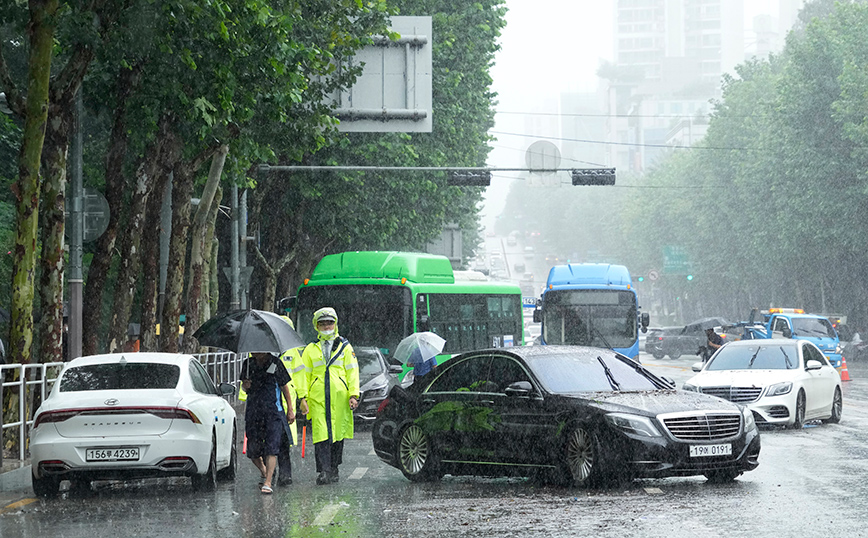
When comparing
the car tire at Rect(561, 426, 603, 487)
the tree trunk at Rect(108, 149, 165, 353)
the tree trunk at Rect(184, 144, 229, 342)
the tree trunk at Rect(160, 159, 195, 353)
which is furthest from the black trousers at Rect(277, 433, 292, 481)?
the tree trunk at Rect(184, 144, 229, 342)

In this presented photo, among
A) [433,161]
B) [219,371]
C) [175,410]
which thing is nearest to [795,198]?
[433,161]

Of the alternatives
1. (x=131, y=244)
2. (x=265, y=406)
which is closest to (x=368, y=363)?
(x=131, y=244)

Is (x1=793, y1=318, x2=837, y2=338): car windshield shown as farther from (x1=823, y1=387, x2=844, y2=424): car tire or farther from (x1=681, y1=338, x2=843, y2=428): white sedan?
(x1=823, y1=387, x2=844, y2=424): car tire

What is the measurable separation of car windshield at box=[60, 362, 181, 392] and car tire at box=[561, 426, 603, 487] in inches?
144

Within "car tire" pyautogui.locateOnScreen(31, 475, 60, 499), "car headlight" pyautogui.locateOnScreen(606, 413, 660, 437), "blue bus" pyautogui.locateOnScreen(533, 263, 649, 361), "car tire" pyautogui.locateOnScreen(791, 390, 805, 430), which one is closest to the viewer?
"car headlight" pyautogui.locateOnScreen(606, 413, 660, 437)

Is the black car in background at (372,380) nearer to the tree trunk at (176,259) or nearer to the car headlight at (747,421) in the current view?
the tree trunk at (176,259)

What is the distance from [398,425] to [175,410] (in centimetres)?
235

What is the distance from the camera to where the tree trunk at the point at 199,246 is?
28281mm

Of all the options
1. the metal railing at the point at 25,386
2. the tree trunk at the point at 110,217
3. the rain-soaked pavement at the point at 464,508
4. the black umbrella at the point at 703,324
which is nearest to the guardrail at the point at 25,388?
the metal railing at the point at 25,386

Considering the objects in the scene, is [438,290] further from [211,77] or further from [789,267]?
[789,267]

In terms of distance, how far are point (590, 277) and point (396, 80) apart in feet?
32.9

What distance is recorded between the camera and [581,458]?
41.3 feet

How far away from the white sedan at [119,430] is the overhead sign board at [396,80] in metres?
13.8

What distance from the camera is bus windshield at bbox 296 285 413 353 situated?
2625 centimetres
